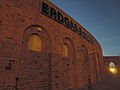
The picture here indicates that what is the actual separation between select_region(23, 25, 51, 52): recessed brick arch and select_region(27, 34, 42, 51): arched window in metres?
0.24

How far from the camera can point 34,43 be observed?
20.9 ft

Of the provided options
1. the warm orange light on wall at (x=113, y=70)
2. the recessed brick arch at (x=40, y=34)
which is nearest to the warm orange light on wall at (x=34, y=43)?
the recessed brick arch at (x=40, y=34)

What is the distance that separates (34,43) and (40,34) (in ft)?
2.99

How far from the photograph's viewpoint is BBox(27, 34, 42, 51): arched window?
6.15 metres

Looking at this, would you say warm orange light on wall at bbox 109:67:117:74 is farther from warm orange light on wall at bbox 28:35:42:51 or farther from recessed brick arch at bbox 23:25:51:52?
warm orange light on wall at bbox 28:35:42:51

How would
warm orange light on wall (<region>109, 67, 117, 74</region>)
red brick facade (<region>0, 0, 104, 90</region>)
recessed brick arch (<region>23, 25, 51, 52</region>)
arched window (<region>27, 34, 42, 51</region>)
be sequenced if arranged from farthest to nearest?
warm orange light on wall (<region>109, 67, 117, 74</region>) < arched window (<region>27, 34, 42, 51</region>) < recessed brick arch (<region>23, 25, 51, 52</region>) < red brick facade (<region>0, 0, 104, 90</region>)

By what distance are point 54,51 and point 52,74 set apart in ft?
5.99

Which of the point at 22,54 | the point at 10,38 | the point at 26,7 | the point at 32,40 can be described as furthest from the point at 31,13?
the point at 22,54

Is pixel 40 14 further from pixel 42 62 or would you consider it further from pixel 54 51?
pixel 42 62

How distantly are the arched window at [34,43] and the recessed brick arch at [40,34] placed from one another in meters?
0.24

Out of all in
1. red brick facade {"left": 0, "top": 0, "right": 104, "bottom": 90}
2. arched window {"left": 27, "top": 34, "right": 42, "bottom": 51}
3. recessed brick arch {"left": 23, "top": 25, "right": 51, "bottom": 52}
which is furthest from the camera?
arched window {"left": 27, "top": 34, "right": 42, "bottom": 51}

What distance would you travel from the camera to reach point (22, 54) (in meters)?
5.52

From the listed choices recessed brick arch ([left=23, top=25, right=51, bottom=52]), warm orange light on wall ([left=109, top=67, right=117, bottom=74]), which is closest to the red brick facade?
recessed brick arch ([left=23, top=25, right=51, bottom=52])

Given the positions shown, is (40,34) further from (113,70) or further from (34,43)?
(113,70)
